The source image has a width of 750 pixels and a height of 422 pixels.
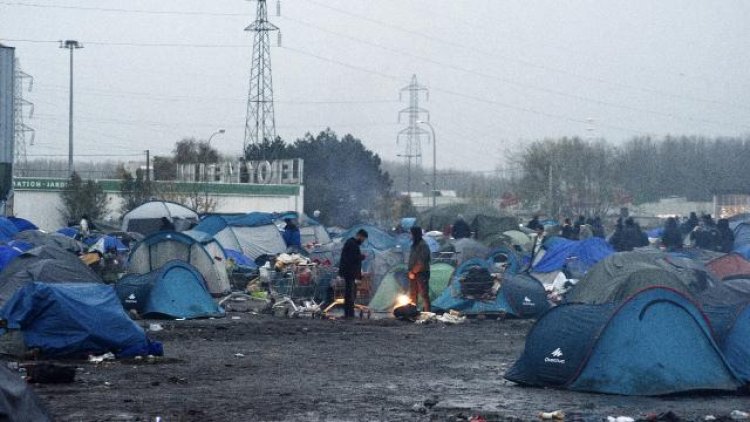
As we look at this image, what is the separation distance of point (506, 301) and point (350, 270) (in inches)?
127

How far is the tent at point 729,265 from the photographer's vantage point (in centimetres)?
2231

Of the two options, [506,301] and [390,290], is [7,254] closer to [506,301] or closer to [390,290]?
[390,290]

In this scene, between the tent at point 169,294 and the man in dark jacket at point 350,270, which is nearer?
the tent at point 169,294

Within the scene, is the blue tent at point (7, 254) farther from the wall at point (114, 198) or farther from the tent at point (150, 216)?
the wall at point (114, 198)

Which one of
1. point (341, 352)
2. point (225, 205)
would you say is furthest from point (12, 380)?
point (225, 205)

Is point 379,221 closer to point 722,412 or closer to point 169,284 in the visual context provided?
Answer: point 169,284

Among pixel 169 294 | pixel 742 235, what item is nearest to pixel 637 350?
pixel 169 294

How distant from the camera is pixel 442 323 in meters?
20.4

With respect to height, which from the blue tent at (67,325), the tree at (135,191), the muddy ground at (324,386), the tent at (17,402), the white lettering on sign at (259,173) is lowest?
the muddy ground at (324,386)

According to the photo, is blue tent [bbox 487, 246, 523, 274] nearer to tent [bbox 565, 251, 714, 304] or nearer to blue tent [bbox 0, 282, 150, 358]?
tent [bbox 565, 251, 714, 304]

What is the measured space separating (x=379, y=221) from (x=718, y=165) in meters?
30.3

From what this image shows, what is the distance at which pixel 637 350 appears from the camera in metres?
11.6

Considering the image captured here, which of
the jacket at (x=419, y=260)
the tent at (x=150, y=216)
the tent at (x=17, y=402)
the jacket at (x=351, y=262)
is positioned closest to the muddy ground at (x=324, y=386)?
the tent at (x=17, y=402)

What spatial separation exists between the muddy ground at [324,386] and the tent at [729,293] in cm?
294
